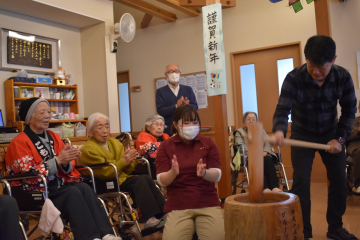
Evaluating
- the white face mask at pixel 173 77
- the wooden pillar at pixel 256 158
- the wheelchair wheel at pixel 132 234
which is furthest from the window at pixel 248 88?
the wooden pillar at pixel 256 158

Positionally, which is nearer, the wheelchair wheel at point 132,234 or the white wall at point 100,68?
the wheelchair wheel at point 132,234

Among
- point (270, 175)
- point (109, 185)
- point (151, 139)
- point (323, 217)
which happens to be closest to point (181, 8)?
point (151, 139)

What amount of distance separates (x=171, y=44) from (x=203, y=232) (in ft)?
15.8

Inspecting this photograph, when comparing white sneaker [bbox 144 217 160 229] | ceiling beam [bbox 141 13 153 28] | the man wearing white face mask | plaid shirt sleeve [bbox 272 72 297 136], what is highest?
ceiling beam [bbox 141 13 153 28]

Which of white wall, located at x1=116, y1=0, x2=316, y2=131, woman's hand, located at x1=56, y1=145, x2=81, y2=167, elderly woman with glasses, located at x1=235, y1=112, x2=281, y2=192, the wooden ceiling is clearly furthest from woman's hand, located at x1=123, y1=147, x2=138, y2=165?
white wall, located at x1=116, y1=0, x2=316, y2=131

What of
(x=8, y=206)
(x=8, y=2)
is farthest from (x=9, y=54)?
(x=8, y=206)

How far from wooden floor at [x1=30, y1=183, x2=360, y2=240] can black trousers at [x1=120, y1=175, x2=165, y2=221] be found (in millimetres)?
329

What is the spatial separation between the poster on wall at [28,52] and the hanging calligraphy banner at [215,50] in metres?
2.74

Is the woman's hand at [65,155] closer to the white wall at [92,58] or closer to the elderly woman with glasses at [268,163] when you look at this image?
the elderly woman with glasses at [268,163]

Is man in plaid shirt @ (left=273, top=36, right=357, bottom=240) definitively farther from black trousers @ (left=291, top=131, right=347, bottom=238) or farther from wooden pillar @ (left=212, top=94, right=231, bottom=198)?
wooden pillar @ (left=212, top=94, right=231, bottom=198)

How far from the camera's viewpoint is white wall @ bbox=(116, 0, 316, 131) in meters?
5.10

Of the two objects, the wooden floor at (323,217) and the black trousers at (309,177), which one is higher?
the black trousers at (309,177)

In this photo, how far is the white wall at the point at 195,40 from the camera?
5102 mm

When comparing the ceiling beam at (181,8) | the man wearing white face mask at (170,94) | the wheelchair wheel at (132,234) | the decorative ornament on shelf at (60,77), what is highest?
the ceiling beam at (181,8)
